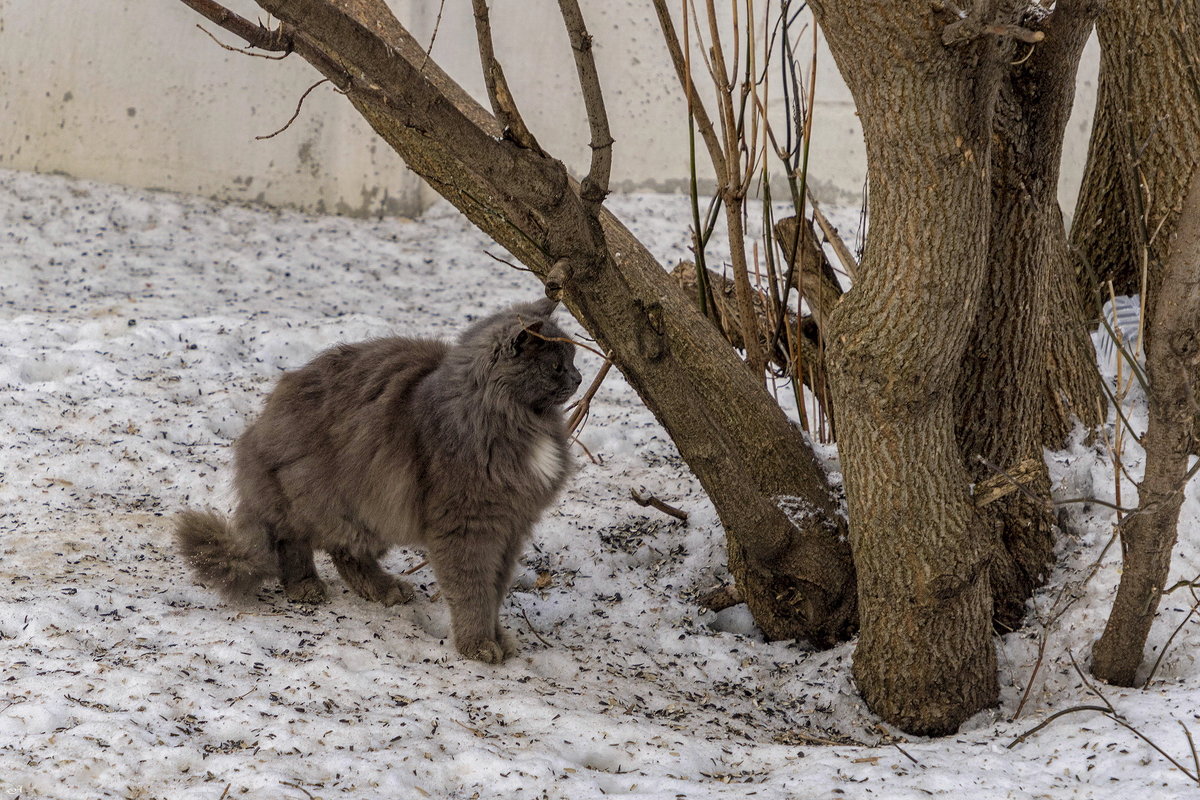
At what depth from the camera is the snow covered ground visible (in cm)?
238

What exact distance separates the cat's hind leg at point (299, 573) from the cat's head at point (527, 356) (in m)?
0.93

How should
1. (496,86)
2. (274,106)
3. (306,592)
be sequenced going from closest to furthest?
(496,86), (306,592), (274,106)

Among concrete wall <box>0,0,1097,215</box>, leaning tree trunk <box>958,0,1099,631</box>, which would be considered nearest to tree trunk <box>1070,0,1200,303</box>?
leaning tree trunk <box>958,0,1099,631</box>

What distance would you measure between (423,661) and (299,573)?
0.67 metres

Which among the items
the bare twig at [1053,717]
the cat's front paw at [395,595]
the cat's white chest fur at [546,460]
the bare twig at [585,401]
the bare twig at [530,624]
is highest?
the bare twig at [585,401]

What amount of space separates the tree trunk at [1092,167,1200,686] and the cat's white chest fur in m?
1.65

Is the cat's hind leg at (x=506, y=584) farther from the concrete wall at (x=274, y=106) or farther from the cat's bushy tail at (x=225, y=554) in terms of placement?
the concrete wall at (x=274, y=106)

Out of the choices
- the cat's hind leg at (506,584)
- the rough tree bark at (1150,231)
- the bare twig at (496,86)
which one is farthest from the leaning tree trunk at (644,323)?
the rough tree bark at (1150,231)

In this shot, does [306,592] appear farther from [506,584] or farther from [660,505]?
[660,505]

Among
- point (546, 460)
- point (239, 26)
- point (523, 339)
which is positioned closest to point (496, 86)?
point (239, 26)

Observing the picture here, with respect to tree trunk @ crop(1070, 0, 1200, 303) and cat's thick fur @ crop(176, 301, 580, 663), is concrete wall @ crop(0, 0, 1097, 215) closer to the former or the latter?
cat's thick fur @ crop(176, 301, 580, 663)

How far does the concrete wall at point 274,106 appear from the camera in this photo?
25.0 feet

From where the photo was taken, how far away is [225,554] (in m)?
3.33

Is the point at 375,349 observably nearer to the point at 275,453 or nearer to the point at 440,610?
the point at 275,453
